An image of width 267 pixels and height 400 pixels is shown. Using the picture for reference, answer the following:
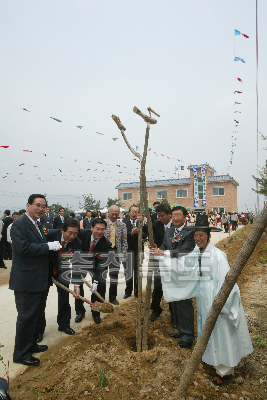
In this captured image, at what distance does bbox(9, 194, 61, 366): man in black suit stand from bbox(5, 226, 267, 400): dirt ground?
0.29m

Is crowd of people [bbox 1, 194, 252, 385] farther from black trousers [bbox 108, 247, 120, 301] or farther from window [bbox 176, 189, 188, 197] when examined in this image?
window [bbox 176, 189, 188, 197]

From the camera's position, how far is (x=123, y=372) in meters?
3.02

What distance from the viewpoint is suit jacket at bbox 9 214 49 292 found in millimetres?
3430

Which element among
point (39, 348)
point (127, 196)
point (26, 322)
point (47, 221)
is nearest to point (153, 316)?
point (39, 348)

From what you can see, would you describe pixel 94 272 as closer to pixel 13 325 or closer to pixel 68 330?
pixel 68 330

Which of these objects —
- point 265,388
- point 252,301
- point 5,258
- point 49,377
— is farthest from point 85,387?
point 5,258

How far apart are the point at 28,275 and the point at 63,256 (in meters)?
0.71

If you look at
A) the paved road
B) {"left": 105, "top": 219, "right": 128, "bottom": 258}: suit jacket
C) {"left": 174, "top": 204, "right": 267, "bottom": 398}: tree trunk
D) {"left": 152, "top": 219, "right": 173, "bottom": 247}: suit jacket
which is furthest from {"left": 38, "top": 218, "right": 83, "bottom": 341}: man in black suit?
{"left": 174, "top": 204, "right": 267, "bottom": 398}: tree trunk

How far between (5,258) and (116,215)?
6.54 meters

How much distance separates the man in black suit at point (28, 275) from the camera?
3.40 metres

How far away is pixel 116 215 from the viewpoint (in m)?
5.60

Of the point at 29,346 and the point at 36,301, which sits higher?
the point at 36,301

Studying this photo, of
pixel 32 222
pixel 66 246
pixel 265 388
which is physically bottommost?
pixel 265 388

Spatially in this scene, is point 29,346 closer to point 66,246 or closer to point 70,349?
point 70,349
